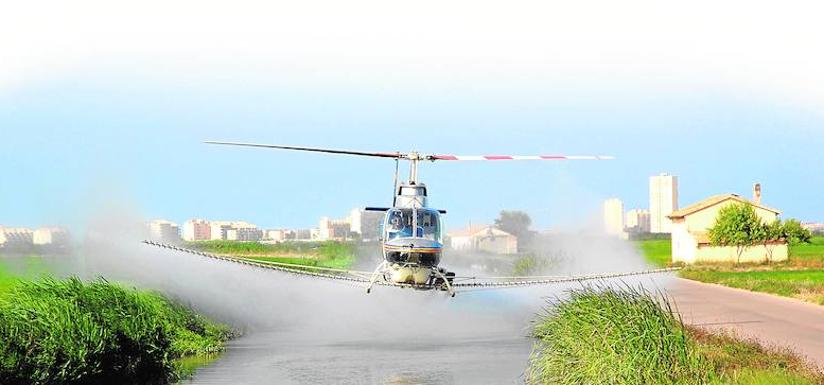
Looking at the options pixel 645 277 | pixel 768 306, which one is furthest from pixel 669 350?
pixel 645 277

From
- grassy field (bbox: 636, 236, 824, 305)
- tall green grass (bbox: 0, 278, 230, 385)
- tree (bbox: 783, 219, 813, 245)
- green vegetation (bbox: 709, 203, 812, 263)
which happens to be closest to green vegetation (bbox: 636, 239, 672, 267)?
grassy field (bbox: 636, 236, 824, 305)

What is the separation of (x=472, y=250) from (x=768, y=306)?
3812 cm

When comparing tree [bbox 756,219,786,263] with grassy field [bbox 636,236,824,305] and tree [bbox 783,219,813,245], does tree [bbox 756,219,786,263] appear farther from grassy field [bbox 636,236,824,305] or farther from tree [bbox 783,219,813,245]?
grassy field [bbox 636,236,824,305]

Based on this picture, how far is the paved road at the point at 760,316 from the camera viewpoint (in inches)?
1132

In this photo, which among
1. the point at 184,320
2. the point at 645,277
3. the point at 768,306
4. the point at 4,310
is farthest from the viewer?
the point at 645,277

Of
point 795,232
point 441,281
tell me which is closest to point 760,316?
point 441,281

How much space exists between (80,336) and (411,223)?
12.7m

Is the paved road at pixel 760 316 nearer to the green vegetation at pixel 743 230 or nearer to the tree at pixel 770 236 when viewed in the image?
the green vegetation at pixel 743 230

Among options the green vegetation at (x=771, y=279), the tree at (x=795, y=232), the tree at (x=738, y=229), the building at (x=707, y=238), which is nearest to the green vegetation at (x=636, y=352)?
the green vegetation at (x=771, y=279)

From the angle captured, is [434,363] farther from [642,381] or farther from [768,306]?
[768,306]

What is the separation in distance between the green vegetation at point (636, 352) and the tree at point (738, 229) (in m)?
59.4

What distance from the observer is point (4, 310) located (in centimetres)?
2216

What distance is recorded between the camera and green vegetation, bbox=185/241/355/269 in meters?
80.3

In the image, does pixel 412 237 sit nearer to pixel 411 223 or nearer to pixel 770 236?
pixel 411 223
